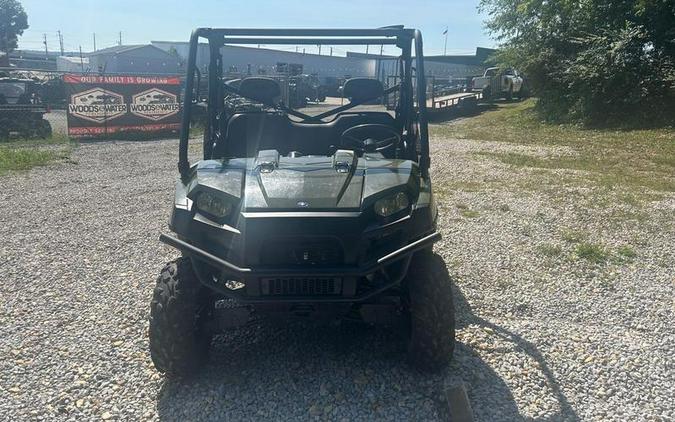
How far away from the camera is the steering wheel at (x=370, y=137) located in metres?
4.25

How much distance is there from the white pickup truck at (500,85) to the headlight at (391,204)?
2642cm

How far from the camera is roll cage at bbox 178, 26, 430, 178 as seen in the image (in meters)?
3.83

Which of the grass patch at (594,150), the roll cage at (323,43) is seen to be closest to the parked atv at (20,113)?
the grass patch at (594,150)

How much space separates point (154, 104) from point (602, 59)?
13431mm

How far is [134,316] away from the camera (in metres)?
4.42

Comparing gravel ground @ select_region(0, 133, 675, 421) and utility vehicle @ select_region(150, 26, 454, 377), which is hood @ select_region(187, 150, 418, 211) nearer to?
utility vehicle @ select_region(150, 26, 454, 377)

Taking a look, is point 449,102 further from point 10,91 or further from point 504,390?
point 504,390

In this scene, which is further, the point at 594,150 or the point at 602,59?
the point at 602,59

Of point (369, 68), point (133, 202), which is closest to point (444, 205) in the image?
point (369, 68)

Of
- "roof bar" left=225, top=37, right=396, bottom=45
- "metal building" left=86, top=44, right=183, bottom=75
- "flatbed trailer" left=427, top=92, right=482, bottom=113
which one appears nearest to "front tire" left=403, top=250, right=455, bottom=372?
"roof bar" left=225, top=37, right=396, bottom=45

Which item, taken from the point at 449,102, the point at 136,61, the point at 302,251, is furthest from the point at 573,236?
the point at 136,61

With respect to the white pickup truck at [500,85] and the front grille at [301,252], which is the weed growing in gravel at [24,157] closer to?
the front grille at [301,252]

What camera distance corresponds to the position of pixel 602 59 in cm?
1812

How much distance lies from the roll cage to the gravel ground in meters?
1.24
